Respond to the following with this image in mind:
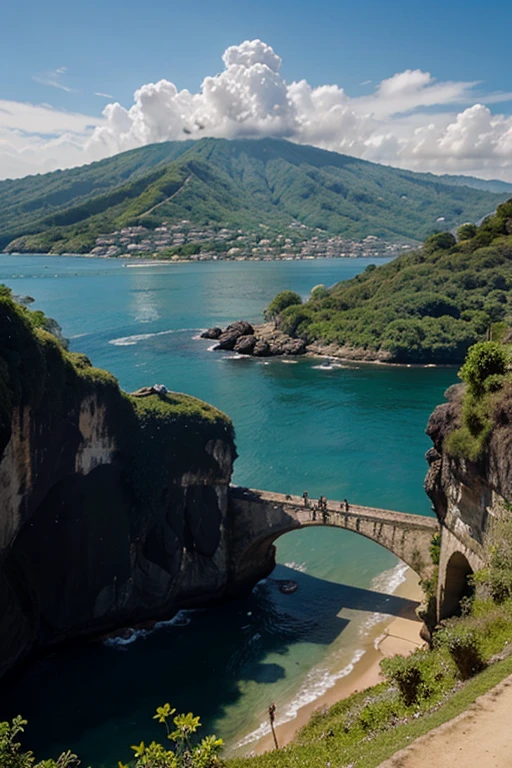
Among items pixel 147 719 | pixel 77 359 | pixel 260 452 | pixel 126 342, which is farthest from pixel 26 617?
pixel 126 342

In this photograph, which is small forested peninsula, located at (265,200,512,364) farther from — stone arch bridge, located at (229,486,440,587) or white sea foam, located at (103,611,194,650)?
white sea foam, located at (103,611,194,650)

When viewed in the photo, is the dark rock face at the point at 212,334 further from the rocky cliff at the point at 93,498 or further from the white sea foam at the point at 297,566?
the white sea foam at the point at 297,566

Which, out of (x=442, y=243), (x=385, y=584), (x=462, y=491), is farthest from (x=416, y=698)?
(x=442, y=243)

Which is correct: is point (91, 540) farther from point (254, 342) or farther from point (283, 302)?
point (283, 302)

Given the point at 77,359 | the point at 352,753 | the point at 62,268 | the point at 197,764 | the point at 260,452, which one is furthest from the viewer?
the point at 62,268

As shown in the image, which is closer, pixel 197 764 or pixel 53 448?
pixel 197 764

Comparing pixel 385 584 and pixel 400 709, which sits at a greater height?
pixel 400 709

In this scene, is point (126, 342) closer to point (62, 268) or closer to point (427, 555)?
point (427, 555)
